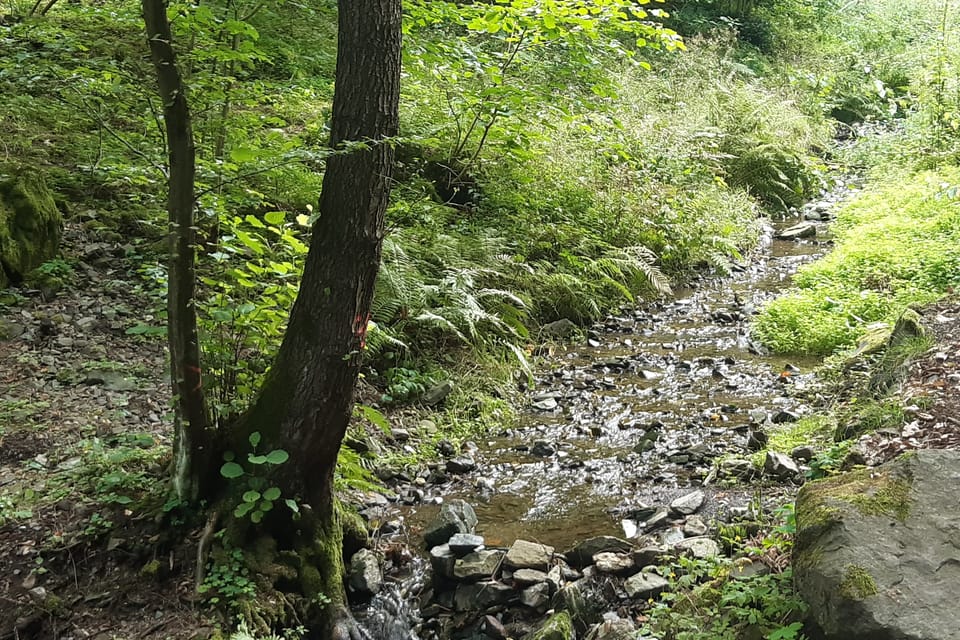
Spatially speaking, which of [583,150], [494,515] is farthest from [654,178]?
[494,515]

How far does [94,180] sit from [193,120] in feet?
12.0

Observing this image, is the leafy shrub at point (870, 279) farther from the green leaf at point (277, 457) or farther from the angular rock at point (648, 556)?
the green leaf at point (277, 457)

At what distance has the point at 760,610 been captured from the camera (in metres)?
2.95

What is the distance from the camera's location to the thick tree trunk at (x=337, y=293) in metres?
3.26

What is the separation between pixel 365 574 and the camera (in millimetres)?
3684

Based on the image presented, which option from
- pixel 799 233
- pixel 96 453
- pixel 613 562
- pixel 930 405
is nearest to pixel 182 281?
pixel 96 453

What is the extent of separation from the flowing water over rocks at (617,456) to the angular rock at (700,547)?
1cm

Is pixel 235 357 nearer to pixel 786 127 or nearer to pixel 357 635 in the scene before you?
pixel 357 635

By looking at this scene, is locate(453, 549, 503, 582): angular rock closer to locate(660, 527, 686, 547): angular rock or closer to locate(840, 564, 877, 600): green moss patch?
locate(660, 527, 686, 547): angular rock

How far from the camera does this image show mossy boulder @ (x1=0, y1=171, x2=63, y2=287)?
Result: 5234 mm

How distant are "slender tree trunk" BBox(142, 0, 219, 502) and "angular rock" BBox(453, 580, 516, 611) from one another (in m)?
1.40

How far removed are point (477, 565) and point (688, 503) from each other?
4.61ft

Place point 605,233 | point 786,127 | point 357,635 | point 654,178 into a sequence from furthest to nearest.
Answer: point 786,127 → point 654,178 → point 605,233 → point 357,635

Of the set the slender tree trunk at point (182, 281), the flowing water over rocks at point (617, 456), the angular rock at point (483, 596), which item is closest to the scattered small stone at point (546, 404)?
the flowing water over rocks at point (617, 456)
